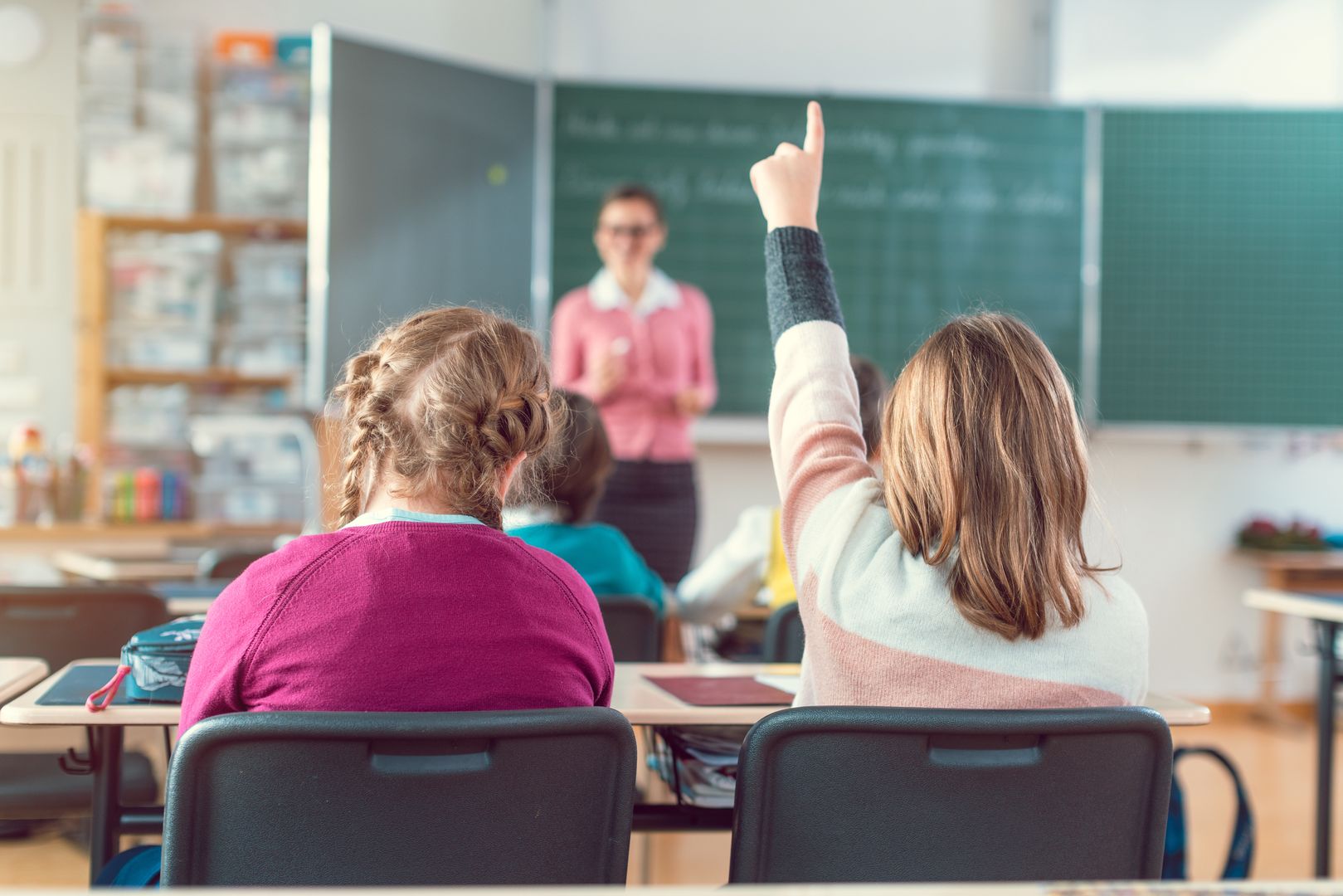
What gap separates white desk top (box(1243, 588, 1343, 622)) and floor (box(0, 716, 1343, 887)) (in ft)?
2.12

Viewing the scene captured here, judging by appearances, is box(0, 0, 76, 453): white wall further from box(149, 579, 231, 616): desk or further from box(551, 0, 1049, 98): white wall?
box(149, 579, 231, 616): desk

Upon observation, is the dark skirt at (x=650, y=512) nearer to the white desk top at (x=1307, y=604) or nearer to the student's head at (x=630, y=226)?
the student's head at (x=630, y=226)

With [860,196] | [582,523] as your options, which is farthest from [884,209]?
[582,523]

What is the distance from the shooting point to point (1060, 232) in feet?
15.8

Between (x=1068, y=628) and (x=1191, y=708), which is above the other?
(x=1068, y=628)

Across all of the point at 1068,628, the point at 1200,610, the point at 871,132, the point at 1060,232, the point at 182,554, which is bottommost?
the point at 1200,610

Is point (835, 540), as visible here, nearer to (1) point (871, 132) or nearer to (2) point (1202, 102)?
(1) point (871, 132)

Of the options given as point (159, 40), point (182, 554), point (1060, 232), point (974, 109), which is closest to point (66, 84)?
Result: point (159, 40)

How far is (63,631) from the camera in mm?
2098

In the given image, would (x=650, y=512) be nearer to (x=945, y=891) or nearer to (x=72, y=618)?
(x=72, y=618)

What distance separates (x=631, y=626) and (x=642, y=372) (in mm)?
1908

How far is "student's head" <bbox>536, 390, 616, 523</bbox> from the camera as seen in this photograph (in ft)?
7.36

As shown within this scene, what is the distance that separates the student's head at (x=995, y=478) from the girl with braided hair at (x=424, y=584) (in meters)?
0.34

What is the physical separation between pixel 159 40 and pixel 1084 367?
3.56 metres
